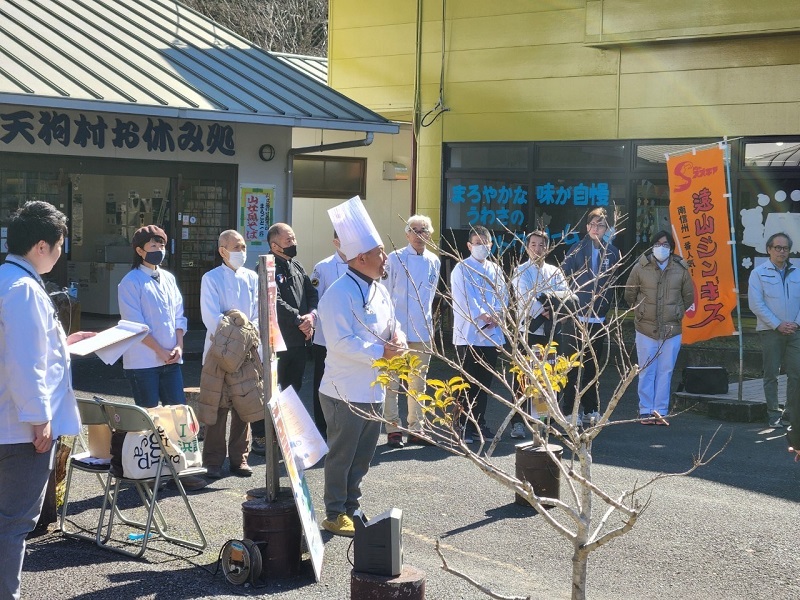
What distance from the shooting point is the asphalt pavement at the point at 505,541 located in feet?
19.9

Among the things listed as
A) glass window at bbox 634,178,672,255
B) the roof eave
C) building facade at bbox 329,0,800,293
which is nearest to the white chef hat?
building facade at bbox 329,0,800,293

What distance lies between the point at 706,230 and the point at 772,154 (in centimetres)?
331

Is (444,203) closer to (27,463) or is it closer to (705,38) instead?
(705,38)

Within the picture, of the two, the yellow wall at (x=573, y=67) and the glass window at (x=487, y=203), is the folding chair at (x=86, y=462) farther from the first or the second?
the yellow wall at (x=573, y=67)

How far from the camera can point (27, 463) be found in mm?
5074

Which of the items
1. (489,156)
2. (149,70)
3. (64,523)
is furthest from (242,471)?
(489,156)

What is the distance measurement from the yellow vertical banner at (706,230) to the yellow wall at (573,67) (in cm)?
327

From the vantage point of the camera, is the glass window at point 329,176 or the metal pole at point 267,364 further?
the glass window at point 329,176

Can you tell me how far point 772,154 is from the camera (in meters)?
14.6

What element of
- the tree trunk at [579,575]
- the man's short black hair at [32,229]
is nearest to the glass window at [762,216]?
the tree trunk at [579,575]

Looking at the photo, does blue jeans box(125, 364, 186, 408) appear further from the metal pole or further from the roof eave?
the roof eave

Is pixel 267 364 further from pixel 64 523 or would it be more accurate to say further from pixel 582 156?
pixel 582 156

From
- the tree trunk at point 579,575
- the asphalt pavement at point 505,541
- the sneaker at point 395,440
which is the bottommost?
the asphalt pavement at point 505,541

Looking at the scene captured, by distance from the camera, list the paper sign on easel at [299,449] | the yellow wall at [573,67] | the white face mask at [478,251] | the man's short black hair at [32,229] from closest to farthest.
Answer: the man's short black hair at [32,229] < the paper sign on easel at [299,449] < the white face mask at [478,251] < the yellow wall at [573,67]
